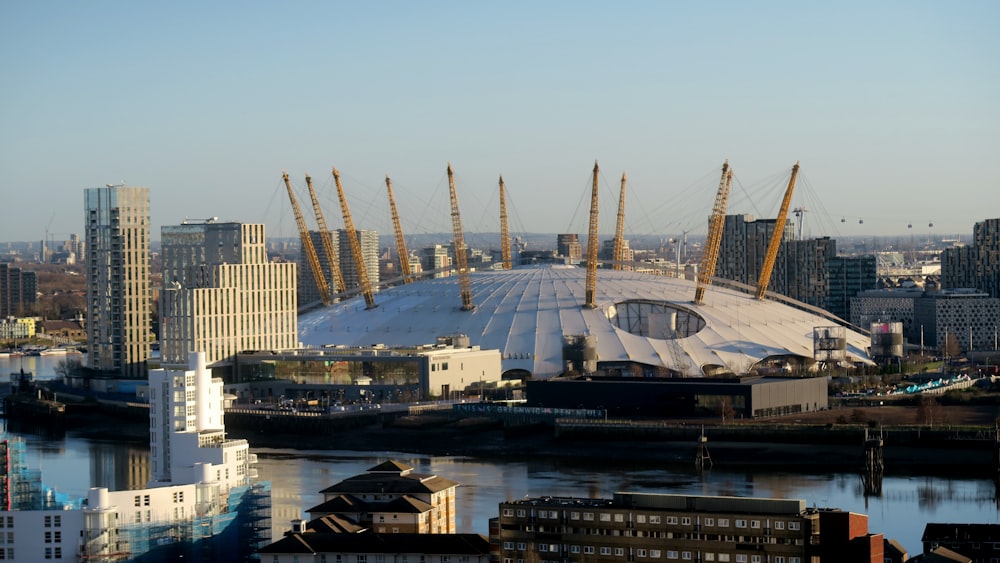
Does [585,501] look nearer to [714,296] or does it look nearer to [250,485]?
[250,485]

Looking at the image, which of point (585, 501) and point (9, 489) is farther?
point (9, 489)

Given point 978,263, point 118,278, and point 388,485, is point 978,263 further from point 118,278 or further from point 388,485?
point 388,485

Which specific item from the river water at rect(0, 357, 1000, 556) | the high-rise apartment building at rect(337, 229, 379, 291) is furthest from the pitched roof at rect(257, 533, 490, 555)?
the high-rise apartment building at rect(337, 229, 379, 291)

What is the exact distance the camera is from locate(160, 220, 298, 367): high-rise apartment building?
8194 centimetres

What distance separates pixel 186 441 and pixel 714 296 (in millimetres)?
48846

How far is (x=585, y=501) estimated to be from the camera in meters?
38.3

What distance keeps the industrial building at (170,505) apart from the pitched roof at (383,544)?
3.48 m

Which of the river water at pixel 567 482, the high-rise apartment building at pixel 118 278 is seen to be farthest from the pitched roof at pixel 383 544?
the high-rise apartment building at pixel 118 278

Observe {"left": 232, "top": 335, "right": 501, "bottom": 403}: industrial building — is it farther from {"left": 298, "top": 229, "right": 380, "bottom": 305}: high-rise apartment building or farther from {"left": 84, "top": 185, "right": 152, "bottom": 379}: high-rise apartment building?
{"left": 298, "top": 229, "right": 380, "bottom": 305}: high-rise apartment building

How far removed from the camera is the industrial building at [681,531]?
3569 cm

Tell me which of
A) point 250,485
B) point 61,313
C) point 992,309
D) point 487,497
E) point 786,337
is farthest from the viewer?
point 61,313

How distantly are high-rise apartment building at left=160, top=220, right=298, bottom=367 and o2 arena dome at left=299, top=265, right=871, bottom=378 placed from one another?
288cm

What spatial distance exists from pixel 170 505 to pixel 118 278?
165 feet

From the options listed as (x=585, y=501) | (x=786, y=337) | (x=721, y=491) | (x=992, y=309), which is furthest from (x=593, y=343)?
(x=992, y=309)
